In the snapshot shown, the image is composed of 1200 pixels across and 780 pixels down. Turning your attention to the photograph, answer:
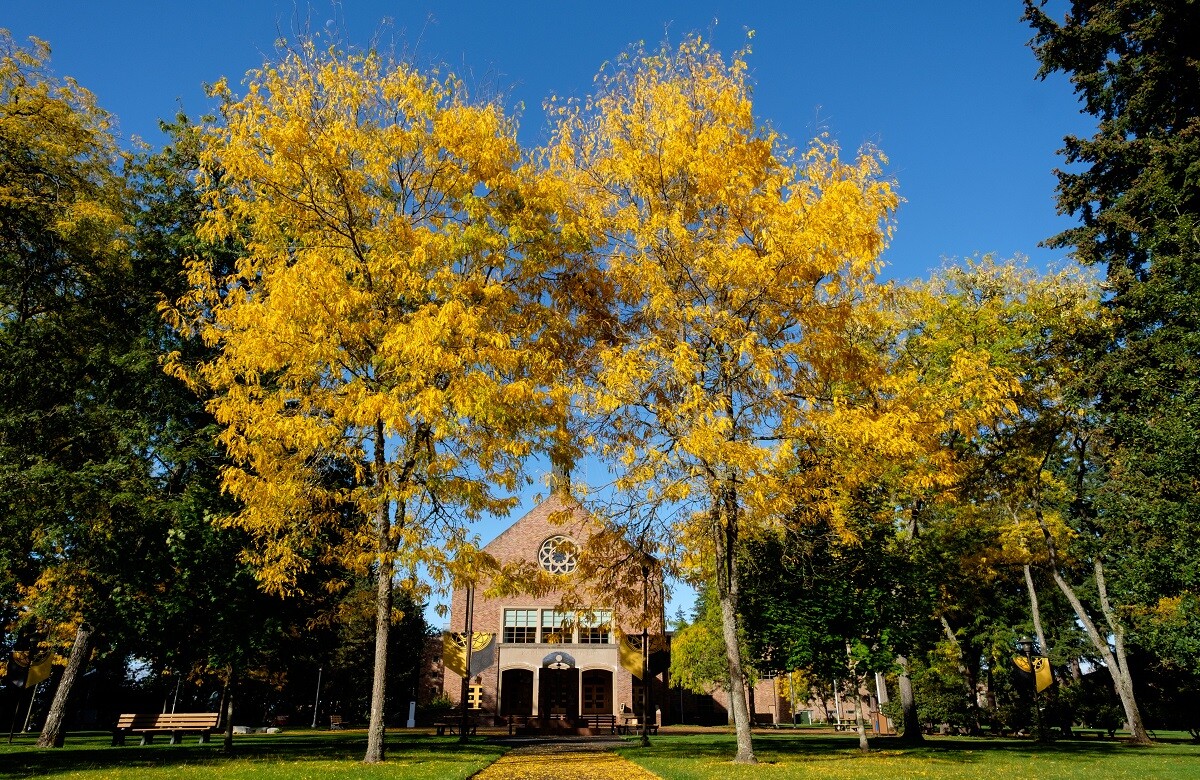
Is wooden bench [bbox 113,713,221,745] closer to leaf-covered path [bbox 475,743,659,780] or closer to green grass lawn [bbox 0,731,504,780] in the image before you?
green grass lawn [bbox 0,731,504,780]

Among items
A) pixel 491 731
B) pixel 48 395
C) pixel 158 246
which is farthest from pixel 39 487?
pixel 491 731

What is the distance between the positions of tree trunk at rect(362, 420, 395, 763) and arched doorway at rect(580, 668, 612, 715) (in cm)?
2771

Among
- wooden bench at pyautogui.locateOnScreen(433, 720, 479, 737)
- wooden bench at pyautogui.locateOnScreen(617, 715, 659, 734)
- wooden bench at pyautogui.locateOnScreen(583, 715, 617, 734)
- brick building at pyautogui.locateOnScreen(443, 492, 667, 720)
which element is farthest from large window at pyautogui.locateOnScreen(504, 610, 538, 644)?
wooden bench at pyautogui.locateOnScreen(617, 715, 659, 734)

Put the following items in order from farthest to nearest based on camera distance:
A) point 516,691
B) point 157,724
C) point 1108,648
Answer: point 516,691
point 1108,648
point 157,724

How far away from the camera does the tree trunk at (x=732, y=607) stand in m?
13.0

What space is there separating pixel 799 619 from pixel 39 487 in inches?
622

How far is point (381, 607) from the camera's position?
517 inches

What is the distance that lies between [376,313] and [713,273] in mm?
6161

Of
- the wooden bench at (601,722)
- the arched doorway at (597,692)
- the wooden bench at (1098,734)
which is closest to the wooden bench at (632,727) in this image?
the wooden bench at (601,722)

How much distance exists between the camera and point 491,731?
3098 centimetres

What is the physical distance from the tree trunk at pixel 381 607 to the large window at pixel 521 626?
26681mm

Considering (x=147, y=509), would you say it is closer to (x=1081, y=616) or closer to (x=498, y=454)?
(x=498, y=454)

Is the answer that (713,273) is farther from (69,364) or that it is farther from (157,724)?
(157,724)

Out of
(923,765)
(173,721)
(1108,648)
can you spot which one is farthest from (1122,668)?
(173,721)
